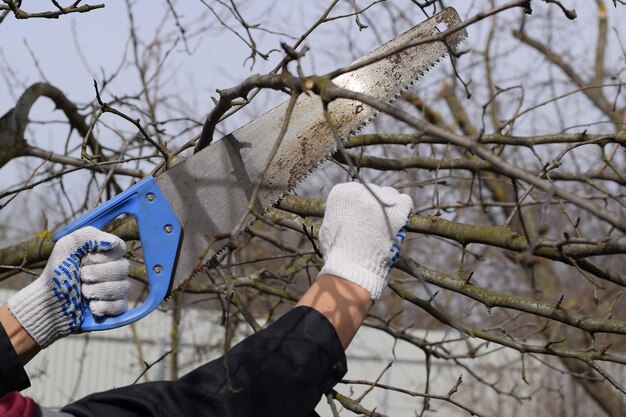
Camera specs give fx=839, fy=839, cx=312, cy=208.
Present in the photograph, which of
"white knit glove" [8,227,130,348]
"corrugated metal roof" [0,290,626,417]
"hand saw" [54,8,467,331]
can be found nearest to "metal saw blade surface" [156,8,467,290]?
"hand saw" [54,8,467,331]

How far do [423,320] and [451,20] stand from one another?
13184 millimetres

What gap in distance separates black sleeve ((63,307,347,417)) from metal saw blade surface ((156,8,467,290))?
695mm

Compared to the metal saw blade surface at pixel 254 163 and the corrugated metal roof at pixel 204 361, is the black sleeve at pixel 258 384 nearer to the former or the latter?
the metal saw blade surface at pixel 254 163

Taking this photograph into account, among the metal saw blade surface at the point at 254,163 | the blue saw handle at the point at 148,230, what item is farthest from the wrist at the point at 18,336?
the metal saw blade surface at the point at 254,163

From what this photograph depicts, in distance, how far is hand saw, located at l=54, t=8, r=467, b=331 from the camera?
2.56 m

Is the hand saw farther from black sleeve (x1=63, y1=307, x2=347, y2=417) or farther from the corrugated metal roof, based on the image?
the corrugated metal roof

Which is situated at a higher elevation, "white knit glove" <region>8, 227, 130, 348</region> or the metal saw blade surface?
the metal saw blade surface

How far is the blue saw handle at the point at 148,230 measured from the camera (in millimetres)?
2359

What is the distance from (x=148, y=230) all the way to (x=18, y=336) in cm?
52

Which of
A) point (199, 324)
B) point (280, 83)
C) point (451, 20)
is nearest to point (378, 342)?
point (199, 324)

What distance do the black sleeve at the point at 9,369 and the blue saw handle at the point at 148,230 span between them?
242 millimetres

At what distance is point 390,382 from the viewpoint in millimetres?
14367

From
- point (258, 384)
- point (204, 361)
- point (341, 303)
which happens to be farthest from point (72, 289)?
point (204, 361)

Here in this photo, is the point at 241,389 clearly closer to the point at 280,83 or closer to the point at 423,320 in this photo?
the point at 280,83
